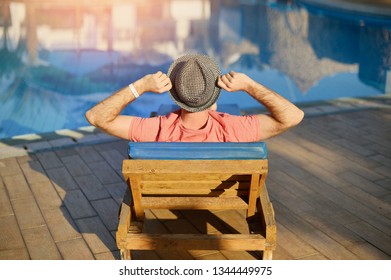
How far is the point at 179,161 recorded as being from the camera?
3605mm

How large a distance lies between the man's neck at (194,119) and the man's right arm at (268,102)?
0.28 m

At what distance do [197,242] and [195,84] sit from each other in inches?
41.9

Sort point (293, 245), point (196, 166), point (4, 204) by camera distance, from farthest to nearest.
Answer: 1. point (4, 204)
2. point (293, 245)
3. point (196, 166)

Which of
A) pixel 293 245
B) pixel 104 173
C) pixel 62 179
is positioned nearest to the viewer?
pixel 293 245

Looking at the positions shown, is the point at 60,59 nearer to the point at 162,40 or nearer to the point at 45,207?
the point at 162,40

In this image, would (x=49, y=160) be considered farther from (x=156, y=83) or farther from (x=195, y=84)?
(x=195, y=84)

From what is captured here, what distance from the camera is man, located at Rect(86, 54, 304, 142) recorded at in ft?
12.4

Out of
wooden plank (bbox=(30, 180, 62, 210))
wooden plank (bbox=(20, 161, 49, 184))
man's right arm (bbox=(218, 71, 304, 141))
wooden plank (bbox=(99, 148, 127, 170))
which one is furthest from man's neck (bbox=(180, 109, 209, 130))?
wooden plank (bbox=(20, 161, 49, 184))

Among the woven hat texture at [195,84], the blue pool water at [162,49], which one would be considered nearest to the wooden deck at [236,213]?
the woven hat texture at [195,84]

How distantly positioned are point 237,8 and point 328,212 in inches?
611

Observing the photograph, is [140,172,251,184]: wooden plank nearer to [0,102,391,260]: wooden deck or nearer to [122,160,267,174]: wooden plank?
[122,160,267,174]: wooden plank

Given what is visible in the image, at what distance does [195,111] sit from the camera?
3.89m

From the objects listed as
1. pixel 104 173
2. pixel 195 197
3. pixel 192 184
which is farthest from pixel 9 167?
pixel 192 184
